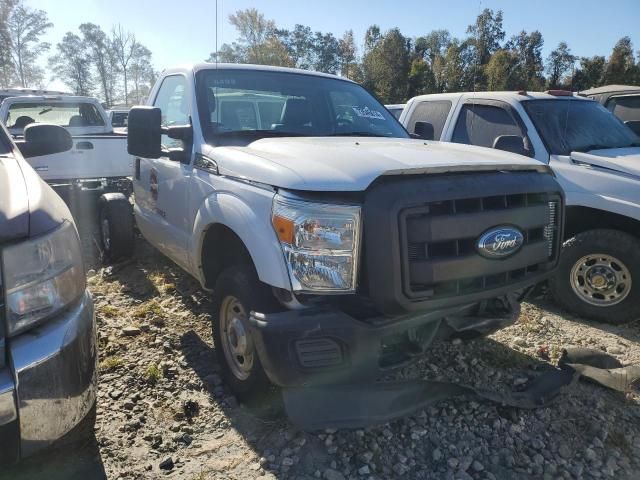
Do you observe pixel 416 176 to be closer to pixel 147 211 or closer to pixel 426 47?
pixel 147 211

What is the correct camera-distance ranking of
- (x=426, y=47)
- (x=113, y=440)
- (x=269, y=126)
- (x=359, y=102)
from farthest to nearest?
(x=426, y=47) < (x=359, y=102) < (x=269, y=126) < (x=113, y=440)

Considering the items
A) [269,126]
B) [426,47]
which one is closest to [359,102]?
[269,126]

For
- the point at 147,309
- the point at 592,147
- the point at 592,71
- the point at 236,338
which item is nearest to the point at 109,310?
the point at 147,309

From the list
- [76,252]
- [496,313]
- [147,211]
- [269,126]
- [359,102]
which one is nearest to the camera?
[76,252]

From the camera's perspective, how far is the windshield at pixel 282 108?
343cm

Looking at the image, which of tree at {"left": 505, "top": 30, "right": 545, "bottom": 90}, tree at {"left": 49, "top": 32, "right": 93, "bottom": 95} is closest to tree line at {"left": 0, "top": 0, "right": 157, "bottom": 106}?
tree at {"left": 49, "top": 32, "right": 93, "bottom": 95}

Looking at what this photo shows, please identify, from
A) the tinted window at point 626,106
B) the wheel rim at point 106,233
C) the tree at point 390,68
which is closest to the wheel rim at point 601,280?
the wheel rim at point 106,233

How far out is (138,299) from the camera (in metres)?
4.57

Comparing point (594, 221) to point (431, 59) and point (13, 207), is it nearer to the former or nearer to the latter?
point (13, 207)

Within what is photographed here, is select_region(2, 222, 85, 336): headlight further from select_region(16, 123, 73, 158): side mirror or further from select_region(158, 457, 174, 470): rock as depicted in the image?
select_region(16, 123, 73, 158): side mirror

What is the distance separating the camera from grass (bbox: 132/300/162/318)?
13.7 ft

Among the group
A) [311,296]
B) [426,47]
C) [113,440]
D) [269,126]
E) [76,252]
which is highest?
[426,47]

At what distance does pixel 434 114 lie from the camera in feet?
18.6

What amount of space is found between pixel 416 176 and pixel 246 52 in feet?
113
